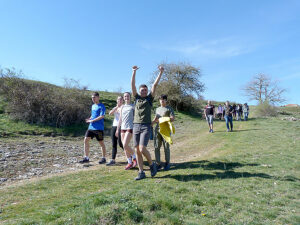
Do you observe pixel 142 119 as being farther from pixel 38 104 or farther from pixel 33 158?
pixel 38 104

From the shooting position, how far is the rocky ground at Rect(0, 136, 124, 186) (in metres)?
6.72

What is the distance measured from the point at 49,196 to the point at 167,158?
342 centimetres

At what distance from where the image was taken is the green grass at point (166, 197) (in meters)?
3.56

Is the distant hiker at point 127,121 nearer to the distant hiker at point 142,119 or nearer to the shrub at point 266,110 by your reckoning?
the distant hiker at point 142,119

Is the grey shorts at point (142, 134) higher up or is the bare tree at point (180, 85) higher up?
the bare tree at point (180, 85)

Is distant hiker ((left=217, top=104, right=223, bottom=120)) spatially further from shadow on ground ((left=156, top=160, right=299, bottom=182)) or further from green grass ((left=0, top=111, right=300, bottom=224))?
shadow on ground ((left=156, top=160, right=299, bottom=182))

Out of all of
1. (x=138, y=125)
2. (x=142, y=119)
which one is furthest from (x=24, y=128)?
(x=142, y=119)

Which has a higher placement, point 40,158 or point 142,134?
point 142,134

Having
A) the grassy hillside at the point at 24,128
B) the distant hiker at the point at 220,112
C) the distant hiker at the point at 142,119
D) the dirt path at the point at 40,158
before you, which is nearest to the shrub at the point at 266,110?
the distant hiker at the point at 220,112

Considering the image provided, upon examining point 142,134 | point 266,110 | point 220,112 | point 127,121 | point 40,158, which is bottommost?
point 40,158

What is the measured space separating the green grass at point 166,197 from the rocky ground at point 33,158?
3.37 ft

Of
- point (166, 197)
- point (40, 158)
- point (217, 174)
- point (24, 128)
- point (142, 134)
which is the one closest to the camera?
point (166, 197)

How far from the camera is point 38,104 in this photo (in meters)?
15.0

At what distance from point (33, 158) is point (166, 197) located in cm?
654
